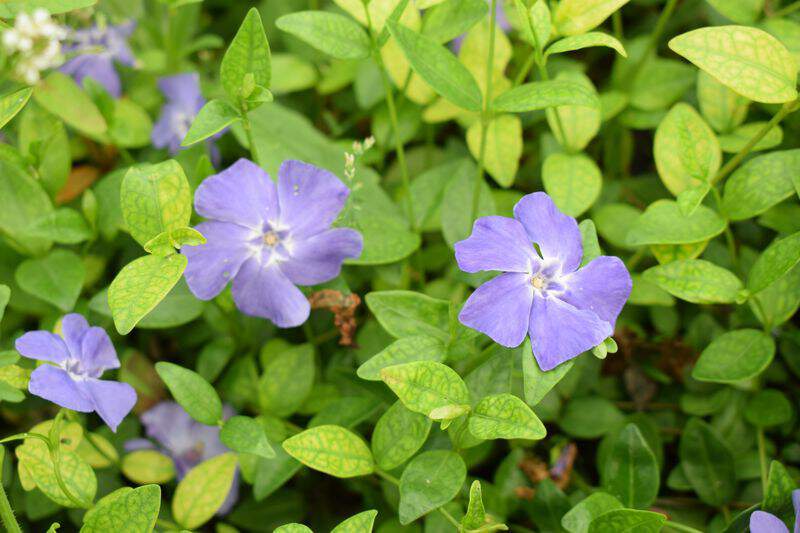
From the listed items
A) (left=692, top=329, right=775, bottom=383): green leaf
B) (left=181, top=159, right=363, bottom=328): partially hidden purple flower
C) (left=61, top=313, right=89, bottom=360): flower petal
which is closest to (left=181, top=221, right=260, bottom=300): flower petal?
(left=181, top=159, right=363, bottom=328): partially hidden purple flower

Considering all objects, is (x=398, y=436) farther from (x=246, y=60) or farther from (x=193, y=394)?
(x=246, y=60)

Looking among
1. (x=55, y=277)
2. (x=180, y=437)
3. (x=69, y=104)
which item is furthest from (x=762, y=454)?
(x=69, y=104)

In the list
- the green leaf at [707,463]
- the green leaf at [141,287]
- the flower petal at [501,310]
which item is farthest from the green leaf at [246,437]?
the green leaf at [707,463]

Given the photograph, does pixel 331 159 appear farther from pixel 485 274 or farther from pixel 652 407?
pixel 652 407

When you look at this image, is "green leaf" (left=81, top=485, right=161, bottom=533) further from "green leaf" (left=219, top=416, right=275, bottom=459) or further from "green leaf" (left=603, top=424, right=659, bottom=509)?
"green leaf" (left=603, top=424, right=659, bottom=509)

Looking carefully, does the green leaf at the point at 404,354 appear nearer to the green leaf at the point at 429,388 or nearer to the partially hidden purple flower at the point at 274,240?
the green leaf at the point at 429,388
